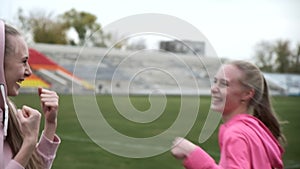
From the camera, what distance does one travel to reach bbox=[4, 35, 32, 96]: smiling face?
1.92 metres

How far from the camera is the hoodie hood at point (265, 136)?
2.55 metres

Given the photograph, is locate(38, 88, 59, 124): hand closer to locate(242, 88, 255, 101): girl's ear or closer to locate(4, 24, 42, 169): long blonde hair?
locate(4, 24, 42, 169): long blonde hair

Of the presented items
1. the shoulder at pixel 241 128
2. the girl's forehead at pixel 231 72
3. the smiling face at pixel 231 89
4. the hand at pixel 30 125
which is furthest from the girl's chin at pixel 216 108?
the hand at pixel 30 125

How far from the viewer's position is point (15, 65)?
1.93 meters

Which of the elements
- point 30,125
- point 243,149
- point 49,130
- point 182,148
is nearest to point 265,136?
point 243,149

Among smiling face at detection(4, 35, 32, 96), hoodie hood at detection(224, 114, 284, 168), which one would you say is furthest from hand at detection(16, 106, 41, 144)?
hoodie hood at detection(224, 114, 284, 168)

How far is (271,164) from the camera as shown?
8.55 ft

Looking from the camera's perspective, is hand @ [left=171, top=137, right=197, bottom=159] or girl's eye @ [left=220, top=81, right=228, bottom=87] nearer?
hand @ [left=171, top=137, right=197, bottom=159]

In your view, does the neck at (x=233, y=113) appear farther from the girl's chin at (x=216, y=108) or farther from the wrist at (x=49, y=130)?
the wrist at (x=49, y=130)

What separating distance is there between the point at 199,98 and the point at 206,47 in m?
0.24

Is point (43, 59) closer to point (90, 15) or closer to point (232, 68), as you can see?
point (90, 15)

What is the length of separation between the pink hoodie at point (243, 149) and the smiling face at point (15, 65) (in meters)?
0.79

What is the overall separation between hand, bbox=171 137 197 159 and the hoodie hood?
19.9 inches

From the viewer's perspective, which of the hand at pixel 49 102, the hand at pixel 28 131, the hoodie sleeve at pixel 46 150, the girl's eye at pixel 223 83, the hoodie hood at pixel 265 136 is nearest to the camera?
the hand at pixel 28 131
